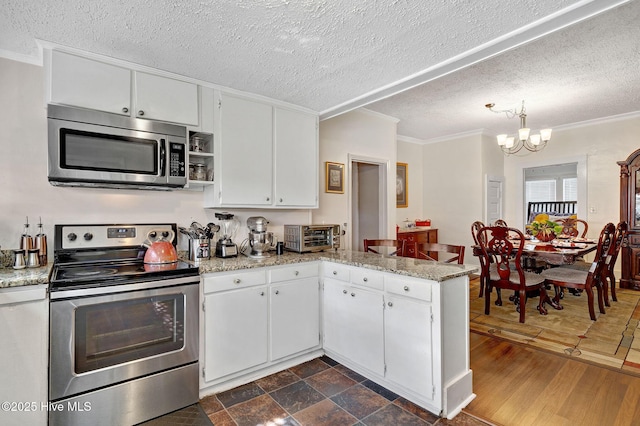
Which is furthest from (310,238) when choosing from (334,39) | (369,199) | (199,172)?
(369,199)

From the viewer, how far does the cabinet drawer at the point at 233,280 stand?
2.25 metres

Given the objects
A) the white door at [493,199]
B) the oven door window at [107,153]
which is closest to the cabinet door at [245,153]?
the oven door window at [107,153]

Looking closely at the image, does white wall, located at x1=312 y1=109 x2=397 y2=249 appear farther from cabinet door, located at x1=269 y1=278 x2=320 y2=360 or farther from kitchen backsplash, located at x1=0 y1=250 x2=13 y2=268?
kitchen backsplash, located at x1=0 y1=250 x2=13 y2=268

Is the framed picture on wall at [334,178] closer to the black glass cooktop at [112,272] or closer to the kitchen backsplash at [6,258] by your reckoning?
the black glass cooktop at [112,272]

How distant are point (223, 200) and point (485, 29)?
85.2 inches

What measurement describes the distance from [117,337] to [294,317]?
1237 millimetres

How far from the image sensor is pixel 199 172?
2697 millimetres

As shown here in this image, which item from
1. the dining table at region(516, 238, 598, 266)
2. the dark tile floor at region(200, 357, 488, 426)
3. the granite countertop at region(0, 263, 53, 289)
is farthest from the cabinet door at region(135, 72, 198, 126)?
the dining table at region(516, 238, 598, 266)

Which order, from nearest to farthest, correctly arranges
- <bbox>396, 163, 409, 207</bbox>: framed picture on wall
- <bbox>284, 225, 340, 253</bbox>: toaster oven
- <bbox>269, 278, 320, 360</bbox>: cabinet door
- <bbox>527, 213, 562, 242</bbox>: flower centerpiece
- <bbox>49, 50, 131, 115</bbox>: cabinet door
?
<bbox>49, 50, 131, 115</bbox>: cabinet door, <bbox>269, 278, 320, 360</bbox>: cabinet door, <bbox>284, 225, 340, 253</bbox>: toaster oven, <bbox>527, 213, 562, 242</bbox>: flower centerpiece, <bbox>396, 163, 409, 207</bbox>: framed picture on wall

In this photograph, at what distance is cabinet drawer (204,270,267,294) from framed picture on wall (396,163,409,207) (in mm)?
3979

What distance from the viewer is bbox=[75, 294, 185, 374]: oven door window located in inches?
72.6

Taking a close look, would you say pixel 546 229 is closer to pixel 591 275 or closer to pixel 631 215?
pixel 591 275

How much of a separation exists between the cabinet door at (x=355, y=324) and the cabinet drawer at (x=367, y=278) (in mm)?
56

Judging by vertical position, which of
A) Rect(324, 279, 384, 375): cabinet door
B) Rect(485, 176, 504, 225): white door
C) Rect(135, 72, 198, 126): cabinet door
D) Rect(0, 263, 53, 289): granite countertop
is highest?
Rect(135, 72, 198, 126): cabinet door
